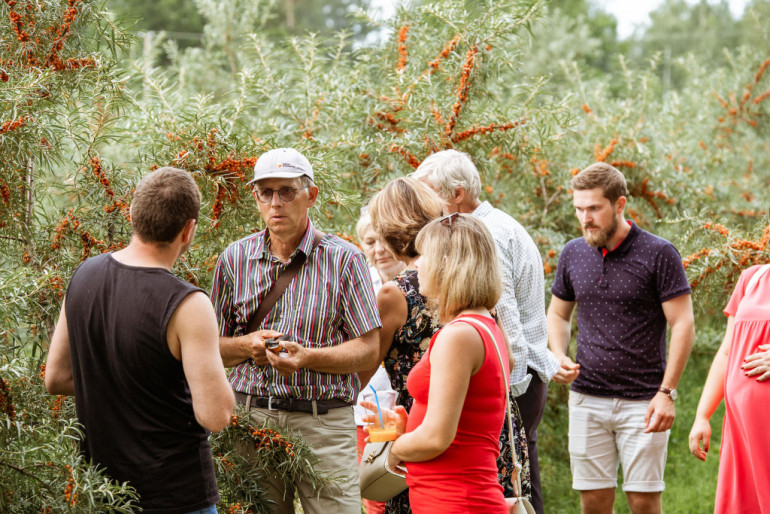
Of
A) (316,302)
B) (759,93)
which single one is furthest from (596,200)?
(759,93)

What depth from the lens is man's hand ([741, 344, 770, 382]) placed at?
3150 mm

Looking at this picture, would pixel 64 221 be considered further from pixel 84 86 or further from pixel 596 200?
pixel 596 200

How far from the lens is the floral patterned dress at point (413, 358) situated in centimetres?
301

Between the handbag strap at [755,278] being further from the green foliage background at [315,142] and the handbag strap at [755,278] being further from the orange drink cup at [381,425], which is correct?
the orange drink cup at [381,425]

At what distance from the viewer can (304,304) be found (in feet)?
10.0

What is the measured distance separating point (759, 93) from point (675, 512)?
6075 millimetres

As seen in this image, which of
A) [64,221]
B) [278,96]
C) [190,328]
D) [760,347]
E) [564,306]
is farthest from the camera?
[278,96]

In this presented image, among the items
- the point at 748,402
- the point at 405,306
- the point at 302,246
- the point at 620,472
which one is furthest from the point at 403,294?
the point at 620,472

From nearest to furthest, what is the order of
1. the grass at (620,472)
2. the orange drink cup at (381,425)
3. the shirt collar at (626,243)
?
the orange drink cup at (381,425) < the shirt collar at (626,243) < the grass at (620,472)

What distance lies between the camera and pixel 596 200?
4.20 metres

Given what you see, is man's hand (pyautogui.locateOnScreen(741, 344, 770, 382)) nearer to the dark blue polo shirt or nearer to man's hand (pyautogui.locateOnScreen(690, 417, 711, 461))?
man's hand (pyautogui.locateOnScreen(690, 417, 711, 461))

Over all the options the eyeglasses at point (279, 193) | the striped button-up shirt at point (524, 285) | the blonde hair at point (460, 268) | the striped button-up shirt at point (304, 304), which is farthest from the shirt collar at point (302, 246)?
the striped button-up shirt at point (524, 285)

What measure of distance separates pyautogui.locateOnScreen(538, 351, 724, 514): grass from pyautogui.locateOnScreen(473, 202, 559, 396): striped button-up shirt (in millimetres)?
2560

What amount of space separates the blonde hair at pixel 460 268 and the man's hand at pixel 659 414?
73.9 inches
